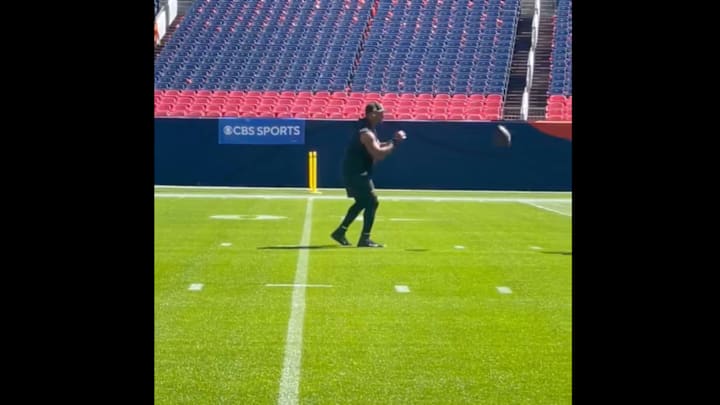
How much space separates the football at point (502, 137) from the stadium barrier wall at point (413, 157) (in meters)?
0.18

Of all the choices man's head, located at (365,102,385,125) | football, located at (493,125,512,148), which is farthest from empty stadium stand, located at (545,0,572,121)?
man's head, located at (365,102,385,125)

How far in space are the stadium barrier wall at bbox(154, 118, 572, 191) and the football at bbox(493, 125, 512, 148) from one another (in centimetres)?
18

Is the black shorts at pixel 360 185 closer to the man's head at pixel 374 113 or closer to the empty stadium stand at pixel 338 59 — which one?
the man's head at pixel 374 113

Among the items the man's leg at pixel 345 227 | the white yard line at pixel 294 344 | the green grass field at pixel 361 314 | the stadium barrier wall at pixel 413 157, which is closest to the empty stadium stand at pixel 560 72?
the stadium barrier wall at pixel 413 157

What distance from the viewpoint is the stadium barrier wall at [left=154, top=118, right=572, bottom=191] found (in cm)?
3039

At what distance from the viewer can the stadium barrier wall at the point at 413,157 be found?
30.4 meters

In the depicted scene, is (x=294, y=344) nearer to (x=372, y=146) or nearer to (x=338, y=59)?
(x=372, y=146)

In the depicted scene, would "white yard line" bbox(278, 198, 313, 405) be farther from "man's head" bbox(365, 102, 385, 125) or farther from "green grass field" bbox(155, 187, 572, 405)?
"man's head" bbox(365, 102, 385, 125)

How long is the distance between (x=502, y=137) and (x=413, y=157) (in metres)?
2.18

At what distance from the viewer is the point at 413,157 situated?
30.6 metres
